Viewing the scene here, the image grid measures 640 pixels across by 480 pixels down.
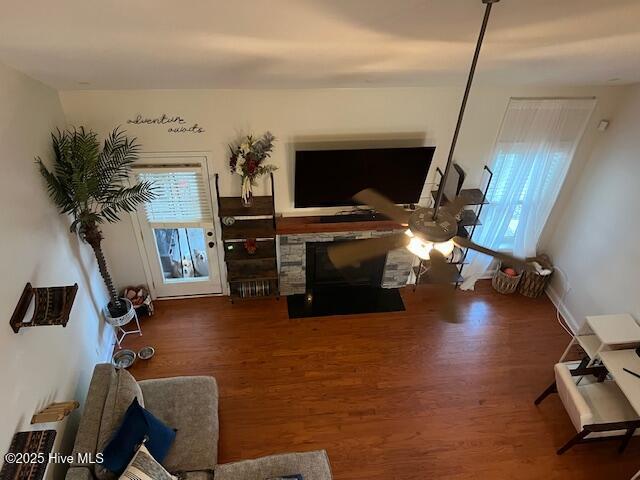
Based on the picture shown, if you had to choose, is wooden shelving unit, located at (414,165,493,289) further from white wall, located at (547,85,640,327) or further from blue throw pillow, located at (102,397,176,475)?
blue throw pillow, located at (102,397,176,475)

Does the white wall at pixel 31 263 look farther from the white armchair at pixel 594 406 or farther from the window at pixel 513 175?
the window at pixel 513 175

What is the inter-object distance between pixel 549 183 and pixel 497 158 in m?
0.72

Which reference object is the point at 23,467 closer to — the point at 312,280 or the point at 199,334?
the point at 199,334

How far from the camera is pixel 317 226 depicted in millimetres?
4324

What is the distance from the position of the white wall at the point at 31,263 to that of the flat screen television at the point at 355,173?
2056 millimetres

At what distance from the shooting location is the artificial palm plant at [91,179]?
10.5ft

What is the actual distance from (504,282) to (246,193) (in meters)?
3.29

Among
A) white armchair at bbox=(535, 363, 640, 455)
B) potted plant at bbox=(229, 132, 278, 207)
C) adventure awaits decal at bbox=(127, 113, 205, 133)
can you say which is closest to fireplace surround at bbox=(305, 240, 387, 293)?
potted plant at bbox=(229, 132, 278, 207)

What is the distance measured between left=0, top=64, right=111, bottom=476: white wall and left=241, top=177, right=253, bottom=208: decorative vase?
1552 mm

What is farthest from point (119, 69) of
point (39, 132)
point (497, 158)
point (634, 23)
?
point (497, 158)

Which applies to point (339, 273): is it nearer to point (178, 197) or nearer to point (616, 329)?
point (178, 197)

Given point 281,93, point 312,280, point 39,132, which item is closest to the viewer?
point 39,132

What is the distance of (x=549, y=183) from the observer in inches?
182

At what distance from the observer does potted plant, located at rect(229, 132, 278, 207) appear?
12.7ft
